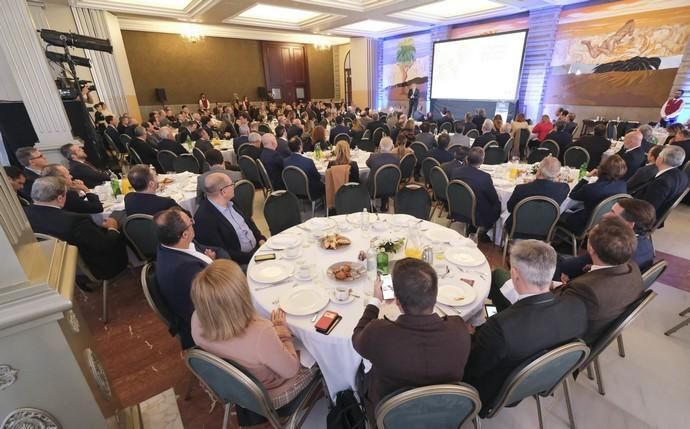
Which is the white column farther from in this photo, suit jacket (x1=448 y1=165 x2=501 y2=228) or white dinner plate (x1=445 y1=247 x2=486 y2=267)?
A: white dinner plate (x1=445 y1=247 x2=486 y2=267)

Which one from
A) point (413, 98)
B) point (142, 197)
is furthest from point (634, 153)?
point (413, 98)

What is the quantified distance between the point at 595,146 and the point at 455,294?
5.63 metres

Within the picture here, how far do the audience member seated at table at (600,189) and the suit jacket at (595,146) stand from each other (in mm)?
2731

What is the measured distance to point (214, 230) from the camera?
2855mm

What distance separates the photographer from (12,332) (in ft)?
3.71

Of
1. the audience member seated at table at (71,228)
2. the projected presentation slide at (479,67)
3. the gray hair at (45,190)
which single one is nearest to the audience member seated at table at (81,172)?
the audience member seated at table at (71,228)

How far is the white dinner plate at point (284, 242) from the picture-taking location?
102 inches

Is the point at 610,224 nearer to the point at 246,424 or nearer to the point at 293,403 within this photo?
the point at 293,403

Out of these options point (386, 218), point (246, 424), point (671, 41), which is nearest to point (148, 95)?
point (386, 218)

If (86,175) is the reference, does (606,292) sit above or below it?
below

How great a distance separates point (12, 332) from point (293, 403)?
1274 mm

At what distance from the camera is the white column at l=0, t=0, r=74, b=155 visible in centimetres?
499

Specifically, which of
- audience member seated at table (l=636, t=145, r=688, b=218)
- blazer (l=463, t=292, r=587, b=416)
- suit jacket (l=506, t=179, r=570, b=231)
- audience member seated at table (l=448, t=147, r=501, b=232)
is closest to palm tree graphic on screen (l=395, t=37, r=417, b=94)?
audience member seated at table (l=448, t=147, r=501, b=232)

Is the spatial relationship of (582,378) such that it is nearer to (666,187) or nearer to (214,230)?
(666,187)
